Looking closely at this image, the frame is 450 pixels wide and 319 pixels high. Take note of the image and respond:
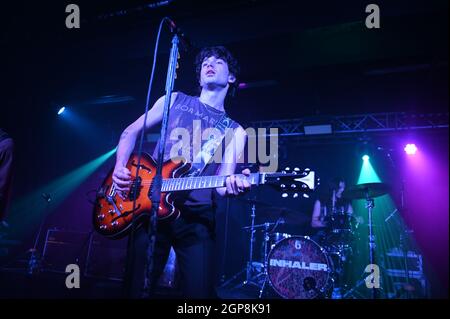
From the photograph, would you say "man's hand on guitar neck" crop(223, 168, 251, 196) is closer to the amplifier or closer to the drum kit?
the drum kit

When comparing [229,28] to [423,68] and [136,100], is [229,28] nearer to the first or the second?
[136,100]

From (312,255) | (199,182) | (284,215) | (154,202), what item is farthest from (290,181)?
(284,215)

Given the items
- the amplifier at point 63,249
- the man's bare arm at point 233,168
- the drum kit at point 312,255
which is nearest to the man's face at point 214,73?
the man's bare arm at point 233,168

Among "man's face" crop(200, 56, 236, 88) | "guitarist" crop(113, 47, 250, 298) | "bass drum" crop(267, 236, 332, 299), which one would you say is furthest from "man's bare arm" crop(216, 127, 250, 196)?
"bass drum" crop(267, 236, 332, 299)

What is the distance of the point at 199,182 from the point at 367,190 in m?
3.84

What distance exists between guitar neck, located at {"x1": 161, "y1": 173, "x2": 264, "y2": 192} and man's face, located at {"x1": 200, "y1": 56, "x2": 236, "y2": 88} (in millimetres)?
1188

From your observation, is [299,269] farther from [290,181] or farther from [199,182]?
[199,182]

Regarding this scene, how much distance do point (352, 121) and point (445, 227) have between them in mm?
3283

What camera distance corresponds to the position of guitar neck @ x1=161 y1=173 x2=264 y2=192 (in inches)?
102

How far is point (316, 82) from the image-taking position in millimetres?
6090

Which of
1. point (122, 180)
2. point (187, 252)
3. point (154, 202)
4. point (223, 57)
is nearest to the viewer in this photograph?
point (154, 202)

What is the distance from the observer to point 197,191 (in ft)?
8.75

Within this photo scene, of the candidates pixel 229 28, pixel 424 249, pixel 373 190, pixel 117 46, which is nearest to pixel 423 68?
pixel 373 190
